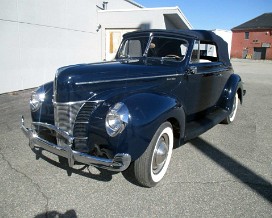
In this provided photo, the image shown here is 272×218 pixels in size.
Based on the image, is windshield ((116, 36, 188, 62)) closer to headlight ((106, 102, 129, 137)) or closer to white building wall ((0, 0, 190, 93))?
headlight ((106, 102, 129, 137))

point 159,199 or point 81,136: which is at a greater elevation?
point 81,136

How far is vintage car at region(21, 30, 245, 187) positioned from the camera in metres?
2.80

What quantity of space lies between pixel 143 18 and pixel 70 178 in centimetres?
1059

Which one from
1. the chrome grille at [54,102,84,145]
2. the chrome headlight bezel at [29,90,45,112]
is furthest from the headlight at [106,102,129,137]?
the chrome headlight bezel at [29,90,45,112]

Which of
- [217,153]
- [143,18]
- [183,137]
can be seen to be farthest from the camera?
[143,18]

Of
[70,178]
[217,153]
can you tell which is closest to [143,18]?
[217,153]

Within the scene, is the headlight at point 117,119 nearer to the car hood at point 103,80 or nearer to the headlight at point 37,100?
the car hood at point 103,80

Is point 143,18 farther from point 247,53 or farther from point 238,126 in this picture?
point 247,53

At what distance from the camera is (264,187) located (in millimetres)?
3273

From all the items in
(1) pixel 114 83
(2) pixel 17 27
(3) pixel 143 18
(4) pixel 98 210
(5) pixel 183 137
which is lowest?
(4) pixel 98 210

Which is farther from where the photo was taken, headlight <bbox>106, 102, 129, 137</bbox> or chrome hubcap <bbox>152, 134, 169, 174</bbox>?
chrome hubcap <bbox>152, 134, 169, 174</bbox>

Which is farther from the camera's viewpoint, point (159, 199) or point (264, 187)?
point (264, 187)

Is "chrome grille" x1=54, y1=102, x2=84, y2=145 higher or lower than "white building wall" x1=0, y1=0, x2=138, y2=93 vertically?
lower

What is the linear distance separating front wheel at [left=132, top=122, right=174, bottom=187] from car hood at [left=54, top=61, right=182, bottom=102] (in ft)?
1.98
